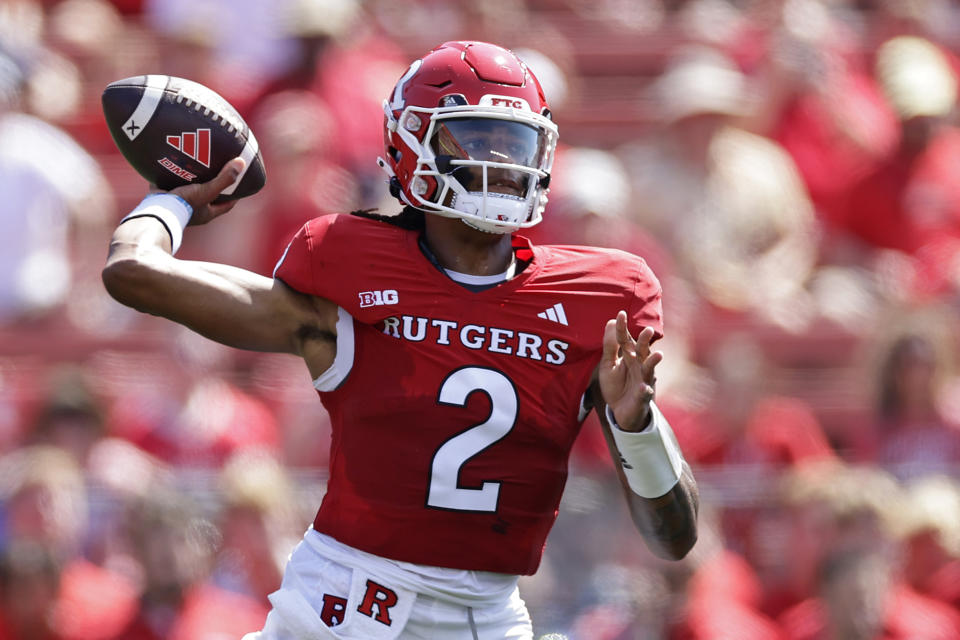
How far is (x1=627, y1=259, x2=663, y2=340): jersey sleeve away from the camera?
3.65 metres

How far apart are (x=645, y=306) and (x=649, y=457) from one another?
40cm

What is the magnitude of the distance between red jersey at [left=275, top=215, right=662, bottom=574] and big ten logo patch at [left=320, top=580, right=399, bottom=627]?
0.26 feet

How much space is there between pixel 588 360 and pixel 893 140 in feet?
15.3

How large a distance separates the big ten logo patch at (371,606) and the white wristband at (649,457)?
591 millimetres

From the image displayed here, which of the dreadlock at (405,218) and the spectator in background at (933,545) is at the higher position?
the dreadlock at (405,218)

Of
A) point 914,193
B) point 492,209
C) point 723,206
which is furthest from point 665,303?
point 492,209

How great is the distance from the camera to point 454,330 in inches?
140

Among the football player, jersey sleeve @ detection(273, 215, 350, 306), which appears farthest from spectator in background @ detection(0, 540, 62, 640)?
jersey sleeve @ detection(273, 215, 350, 306)

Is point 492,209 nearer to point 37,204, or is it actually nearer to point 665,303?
point 665,303

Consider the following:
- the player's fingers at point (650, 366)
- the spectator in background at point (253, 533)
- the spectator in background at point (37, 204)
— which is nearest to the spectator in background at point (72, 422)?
the spectator in background at point (253, 533)

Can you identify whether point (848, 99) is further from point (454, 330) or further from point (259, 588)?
point (454, 330)

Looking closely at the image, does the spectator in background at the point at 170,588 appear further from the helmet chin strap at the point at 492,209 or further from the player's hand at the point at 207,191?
the helmet chin strap at the point at 492,209

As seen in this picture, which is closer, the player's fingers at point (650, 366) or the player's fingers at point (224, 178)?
the player's fingers at point (650, 366)

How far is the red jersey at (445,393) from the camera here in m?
3.48
